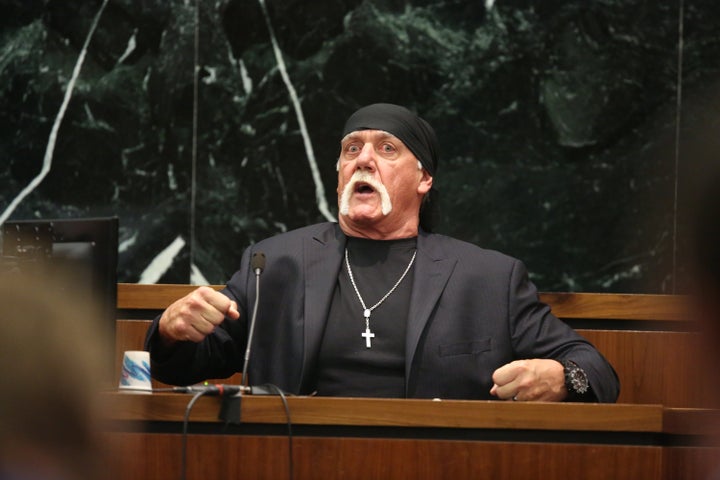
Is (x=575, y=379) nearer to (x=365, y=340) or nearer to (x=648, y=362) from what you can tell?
(x=365, y=340)

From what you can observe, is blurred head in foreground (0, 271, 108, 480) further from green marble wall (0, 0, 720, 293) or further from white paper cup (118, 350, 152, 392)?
green marble wall (0, 0, 720, 293)

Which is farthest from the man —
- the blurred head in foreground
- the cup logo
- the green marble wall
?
the blurred head in foreground

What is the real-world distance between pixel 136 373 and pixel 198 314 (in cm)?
28

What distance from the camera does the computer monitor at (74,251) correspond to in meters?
2.35

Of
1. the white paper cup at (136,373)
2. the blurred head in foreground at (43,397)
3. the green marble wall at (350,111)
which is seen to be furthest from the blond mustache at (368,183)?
the blurred head in foreground at (43,397)

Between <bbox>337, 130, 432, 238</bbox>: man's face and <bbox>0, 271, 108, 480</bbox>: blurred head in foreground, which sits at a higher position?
<bbox>337, 130, 432, 238</bbox>: man's face

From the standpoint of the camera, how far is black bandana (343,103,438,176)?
3430 mm

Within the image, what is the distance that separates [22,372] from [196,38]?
354 centimetres

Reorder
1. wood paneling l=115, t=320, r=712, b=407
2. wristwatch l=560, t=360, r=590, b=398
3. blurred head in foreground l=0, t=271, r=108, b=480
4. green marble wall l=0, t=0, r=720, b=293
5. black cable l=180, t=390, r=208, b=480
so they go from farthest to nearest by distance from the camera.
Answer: green marble wall l=0, t=0, r=720, b=293
wood paneling l=115, t=320, r=712, b=407
wristwatch l=560, t=360, r=590, b=398
black cable l=180, t=390, r=208, b=480
blurred head in foreground l=0, t=271, r=108, b=480

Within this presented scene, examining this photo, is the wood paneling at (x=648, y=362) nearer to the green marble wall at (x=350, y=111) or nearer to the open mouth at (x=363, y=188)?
the green marble wall at (x=350, y=111)

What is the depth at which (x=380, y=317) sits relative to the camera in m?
3.16

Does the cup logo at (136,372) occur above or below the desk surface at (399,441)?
above

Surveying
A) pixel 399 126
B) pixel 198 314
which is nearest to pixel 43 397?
pixel 198 314

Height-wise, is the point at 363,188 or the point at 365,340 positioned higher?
the point at 363,188
